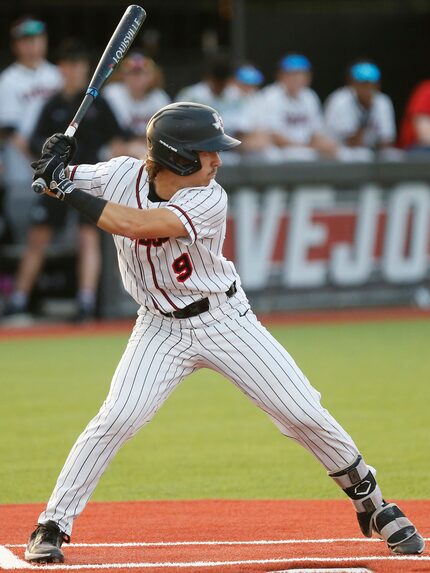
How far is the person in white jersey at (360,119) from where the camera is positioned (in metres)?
13.9

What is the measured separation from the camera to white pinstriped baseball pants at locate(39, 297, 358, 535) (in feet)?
15.6

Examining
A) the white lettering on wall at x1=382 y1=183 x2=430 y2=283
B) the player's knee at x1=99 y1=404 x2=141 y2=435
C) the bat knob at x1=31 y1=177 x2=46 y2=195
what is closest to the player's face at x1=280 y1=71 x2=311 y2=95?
the white lettering on wall at x1=382 y1=183 x2=430 y2=283

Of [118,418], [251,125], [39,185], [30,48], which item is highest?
[30,48]

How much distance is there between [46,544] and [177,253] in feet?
3.78

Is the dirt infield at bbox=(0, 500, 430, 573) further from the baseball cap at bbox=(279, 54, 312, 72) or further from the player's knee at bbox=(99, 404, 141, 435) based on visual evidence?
the baseball cap at bbox=(279, 54, 312, 72)

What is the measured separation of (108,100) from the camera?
41.6ft

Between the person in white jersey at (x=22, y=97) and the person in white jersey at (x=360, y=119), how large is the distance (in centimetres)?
306

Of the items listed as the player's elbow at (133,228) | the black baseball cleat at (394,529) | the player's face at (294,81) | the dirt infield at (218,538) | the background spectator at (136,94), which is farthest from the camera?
the player's face at (294,81)

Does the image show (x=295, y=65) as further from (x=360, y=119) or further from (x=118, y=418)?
(x=118, y=418)

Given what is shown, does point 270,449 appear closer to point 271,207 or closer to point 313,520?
point 313,520

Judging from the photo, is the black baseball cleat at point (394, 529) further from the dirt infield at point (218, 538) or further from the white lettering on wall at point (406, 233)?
the white lettering on wall at point (406, 233)

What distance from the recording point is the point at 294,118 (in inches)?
537

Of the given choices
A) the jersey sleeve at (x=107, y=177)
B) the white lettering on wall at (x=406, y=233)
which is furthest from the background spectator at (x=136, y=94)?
the jersey sleeve at (x=107, y=177)

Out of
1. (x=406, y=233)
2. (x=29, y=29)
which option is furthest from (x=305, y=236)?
(x=29, y=29)
